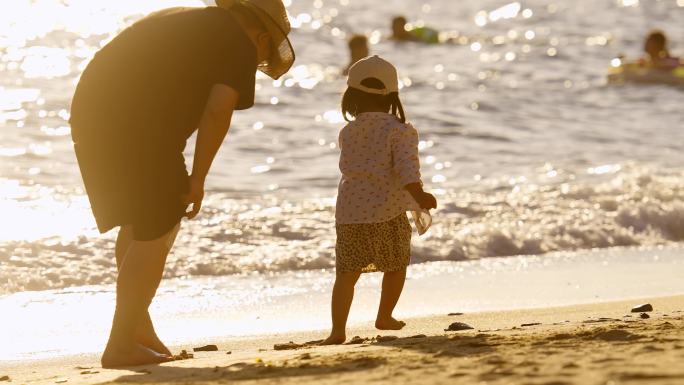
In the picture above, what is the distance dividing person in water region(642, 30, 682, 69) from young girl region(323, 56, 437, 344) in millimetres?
16308

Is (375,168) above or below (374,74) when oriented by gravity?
below

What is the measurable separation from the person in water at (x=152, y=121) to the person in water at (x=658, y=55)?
17157 millimetres

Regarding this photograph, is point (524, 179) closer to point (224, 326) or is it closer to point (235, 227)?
point (235, 227)

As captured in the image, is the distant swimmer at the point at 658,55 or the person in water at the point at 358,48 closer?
the person in water at the point at 358,48

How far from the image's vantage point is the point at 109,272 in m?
8.09

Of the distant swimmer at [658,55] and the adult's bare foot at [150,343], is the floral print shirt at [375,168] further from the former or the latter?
the distant swimmer at [658,55]

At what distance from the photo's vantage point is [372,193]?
18.2 feet

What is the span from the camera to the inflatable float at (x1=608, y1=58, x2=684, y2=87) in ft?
68.3

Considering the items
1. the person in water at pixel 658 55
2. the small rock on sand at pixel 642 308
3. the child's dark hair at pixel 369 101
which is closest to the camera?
the child's dark hair at pixel 369 101

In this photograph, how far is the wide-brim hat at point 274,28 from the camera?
4.93m

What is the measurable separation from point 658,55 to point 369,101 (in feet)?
56.9

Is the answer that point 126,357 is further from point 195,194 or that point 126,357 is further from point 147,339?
point 195,194

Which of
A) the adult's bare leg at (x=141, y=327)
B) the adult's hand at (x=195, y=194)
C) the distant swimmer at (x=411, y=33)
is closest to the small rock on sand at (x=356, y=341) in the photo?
the adult's bare leg at (x=141, y=327)

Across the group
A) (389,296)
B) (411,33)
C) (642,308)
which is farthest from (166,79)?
(411,33)
